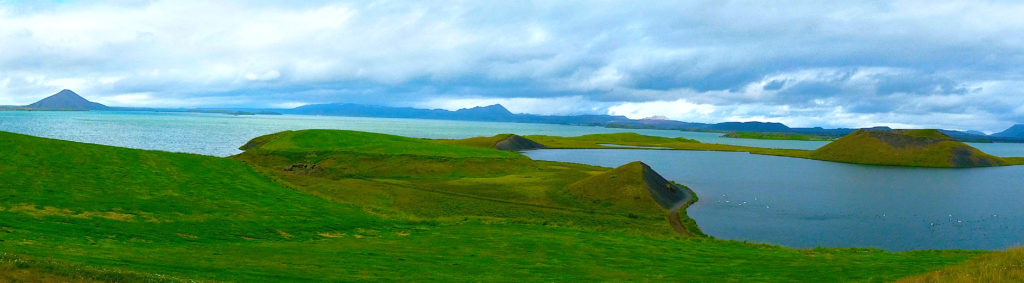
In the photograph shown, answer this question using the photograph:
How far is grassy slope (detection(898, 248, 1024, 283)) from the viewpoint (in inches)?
605

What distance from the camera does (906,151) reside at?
163 metres

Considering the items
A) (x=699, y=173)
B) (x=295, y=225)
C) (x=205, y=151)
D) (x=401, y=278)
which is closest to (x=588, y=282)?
(x=401, y=278)

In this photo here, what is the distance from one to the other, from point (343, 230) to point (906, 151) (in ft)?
593

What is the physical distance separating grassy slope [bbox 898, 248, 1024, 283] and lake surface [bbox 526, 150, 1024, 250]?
31.4 meters

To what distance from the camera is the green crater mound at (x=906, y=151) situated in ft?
506

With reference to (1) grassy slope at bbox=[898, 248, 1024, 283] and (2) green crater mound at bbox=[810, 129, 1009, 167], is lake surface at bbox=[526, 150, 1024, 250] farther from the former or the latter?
(2) green crater mound at bbox=[810, 129, 1009, 167]

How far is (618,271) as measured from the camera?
28.1 m

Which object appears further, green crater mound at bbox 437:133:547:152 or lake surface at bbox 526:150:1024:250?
green crater mound at bbox 437:133:547:152

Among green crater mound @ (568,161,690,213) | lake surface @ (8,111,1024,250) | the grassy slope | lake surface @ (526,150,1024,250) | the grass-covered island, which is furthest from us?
the grass-covered island

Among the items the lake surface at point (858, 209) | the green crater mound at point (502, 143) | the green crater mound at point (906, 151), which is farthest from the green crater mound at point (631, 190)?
the green crater mound at point (906, 151)

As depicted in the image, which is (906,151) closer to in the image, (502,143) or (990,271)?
(502,143)

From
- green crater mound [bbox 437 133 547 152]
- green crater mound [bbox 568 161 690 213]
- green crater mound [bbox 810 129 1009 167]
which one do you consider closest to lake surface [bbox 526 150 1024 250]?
green crater mound [bbox 568 161 690 213]

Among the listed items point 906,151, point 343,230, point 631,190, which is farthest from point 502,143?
point 343,230

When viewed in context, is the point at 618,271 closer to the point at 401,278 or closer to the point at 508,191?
the point at 401,278
